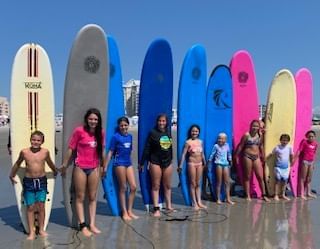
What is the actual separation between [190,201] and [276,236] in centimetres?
176

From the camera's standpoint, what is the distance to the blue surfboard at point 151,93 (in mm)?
5621

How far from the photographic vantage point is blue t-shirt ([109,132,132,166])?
5.13 m

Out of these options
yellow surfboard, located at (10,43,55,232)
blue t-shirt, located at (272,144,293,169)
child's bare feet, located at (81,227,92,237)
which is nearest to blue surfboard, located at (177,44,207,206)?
blue t-shirt, located at (272,144,293,169)

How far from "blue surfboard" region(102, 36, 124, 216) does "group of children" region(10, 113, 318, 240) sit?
0.50 ft

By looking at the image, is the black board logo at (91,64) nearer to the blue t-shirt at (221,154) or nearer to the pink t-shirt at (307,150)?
the blue t-shirt at (221,154)

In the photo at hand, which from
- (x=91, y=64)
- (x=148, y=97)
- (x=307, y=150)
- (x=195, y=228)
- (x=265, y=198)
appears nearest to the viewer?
(x=195, y=228)

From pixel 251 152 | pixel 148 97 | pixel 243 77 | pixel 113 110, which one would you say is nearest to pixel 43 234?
pixel 113 110

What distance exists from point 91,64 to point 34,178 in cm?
156

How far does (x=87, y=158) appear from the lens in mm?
4559

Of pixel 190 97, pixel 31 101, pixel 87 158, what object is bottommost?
pixel 87 158

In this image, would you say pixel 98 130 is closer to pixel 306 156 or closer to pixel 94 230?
pixel 94 230

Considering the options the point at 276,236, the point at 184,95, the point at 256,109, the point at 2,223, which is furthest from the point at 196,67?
the point at 2,223

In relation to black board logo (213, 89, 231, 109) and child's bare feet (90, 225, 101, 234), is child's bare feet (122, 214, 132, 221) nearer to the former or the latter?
child's bare feet (90, 225, 101, 234)

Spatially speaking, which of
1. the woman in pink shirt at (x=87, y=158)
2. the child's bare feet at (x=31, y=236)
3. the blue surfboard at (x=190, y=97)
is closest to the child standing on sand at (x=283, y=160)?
the blue surfboard at (x=190, y=97)
